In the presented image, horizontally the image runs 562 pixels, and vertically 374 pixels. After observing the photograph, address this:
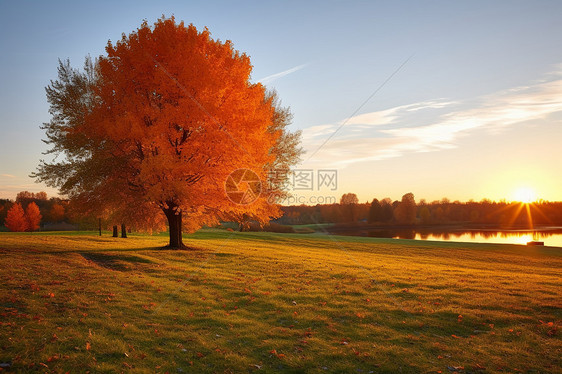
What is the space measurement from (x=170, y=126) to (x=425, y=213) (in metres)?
100

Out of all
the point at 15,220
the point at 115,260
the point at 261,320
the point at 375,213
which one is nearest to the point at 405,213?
the point at 375,213

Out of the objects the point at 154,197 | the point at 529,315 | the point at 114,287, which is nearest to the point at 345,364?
the point at 529,315

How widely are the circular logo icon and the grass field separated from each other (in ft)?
13.8

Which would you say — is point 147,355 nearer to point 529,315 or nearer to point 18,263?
point 18,263

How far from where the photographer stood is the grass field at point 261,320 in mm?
7012

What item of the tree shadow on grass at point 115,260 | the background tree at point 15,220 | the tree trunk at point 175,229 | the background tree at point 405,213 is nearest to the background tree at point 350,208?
the background tree at point 405,213

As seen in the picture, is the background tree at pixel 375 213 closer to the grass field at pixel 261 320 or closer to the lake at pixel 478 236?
the lake at pixel 478 236

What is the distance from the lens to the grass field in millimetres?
7012

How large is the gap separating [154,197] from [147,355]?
1023 cm

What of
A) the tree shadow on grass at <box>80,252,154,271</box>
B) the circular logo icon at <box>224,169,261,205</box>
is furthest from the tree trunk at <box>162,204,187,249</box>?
the circular logo icon at <box>224,169,261,205</box>

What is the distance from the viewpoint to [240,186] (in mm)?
18469

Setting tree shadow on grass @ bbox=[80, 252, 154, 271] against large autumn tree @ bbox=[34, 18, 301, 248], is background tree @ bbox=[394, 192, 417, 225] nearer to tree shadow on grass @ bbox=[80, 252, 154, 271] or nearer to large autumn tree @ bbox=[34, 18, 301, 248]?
large autumn tree @ bbox=[34, 18, 301, 248]

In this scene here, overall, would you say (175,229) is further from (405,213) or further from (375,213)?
(405,213)

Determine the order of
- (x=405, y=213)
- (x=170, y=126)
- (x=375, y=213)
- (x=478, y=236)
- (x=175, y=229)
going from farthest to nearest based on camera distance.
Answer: (x=405, y=213), (x=375, y=213), (x=478, y=236), (x=175, y=229), (x=170, y=126)
